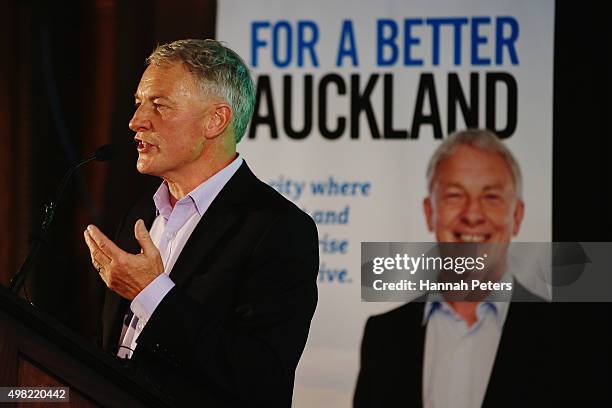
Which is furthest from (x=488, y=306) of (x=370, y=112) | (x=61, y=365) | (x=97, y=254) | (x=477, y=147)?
(x=61, y=365)

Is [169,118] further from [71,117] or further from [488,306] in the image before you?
[71,117]

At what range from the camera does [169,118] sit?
242 centimetres

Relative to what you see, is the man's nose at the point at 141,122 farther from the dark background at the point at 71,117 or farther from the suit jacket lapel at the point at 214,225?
the dark background at the point at 71,117

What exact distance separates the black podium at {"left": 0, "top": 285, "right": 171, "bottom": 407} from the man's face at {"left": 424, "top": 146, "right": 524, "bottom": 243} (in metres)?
2.49

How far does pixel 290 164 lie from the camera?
4.24 m

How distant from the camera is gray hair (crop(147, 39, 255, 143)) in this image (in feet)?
7.86

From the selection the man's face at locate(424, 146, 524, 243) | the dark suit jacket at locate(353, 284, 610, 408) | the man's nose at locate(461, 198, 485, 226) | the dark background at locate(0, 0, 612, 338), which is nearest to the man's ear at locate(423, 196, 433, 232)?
the man's face at locate(424, 146, 524, 243)

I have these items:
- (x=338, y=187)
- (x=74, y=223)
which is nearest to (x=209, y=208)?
(x=338, y=187)

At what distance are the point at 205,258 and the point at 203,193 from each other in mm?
200

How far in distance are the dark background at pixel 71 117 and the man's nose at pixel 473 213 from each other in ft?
4.47

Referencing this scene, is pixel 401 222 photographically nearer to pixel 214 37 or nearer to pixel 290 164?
pixel 290 164

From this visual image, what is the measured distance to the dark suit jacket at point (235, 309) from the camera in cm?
205

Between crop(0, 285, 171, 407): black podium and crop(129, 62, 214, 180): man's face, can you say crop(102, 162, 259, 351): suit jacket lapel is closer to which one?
crop(129, 62, 214, 180): man's face

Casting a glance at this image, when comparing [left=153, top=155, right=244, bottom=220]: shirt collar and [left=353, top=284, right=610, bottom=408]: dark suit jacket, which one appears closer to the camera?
[left=153, top=155, right=244, bottom=220]: shirt collar
